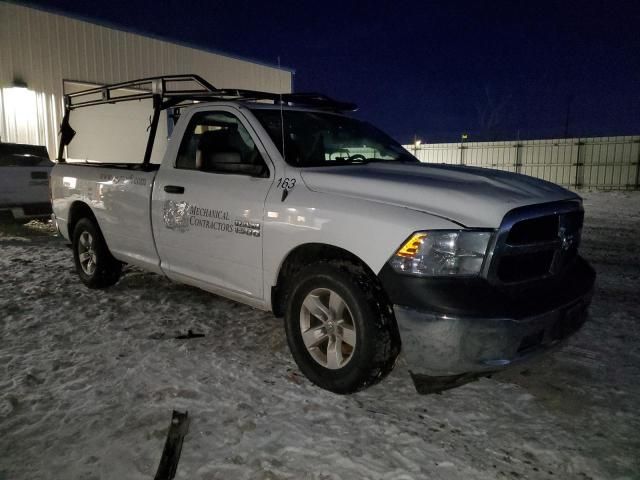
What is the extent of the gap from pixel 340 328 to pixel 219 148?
1.87 metres

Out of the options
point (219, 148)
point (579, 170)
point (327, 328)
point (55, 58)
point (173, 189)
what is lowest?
point (327, 328)

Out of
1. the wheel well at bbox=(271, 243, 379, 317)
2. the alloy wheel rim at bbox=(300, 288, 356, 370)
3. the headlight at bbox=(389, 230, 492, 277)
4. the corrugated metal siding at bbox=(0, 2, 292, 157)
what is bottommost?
the alloy wheel rim at bbox=(300, 288, 356, 370)

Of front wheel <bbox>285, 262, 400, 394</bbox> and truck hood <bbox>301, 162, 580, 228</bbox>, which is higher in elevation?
truck hood <bbox>301, 162, 580, 228</bbox>

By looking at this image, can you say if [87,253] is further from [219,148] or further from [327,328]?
[327,328]

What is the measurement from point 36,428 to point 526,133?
28.3 m

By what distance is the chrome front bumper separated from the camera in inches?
98.9

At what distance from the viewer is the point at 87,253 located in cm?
547

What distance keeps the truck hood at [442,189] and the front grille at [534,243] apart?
0.22 ft

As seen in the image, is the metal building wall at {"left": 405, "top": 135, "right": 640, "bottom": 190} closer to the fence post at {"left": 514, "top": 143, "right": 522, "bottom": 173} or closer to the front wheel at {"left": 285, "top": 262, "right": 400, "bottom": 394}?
the fence post at {"left": 514, "top": 143, "right": 522, "bottom": 173}

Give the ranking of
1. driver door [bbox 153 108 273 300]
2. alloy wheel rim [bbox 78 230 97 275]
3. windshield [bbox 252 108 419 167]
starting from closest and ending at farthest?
driver door [bbox 153 108 273 300] < windshield [bbox 252 108 419 167] < alloy wheel rim [bbox 78 230 97 275]

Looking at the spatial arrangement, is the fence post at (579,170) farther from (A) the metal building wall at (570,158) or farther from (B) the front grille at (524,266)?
(B) the front grille at (524,266)

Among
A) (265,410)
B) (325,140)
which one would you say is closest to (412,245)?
(265,410)

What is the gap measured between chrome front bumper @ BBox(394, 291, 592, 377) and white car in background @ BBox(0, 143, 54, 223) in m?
8.44

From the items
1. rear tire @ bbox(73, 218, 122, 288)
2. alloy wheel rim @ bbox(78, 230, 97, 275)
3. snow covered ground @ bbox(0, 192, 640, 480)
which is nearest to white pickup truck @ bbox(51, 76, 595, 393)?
snow covered ground @ bbox(0, 192, 640, 480)
